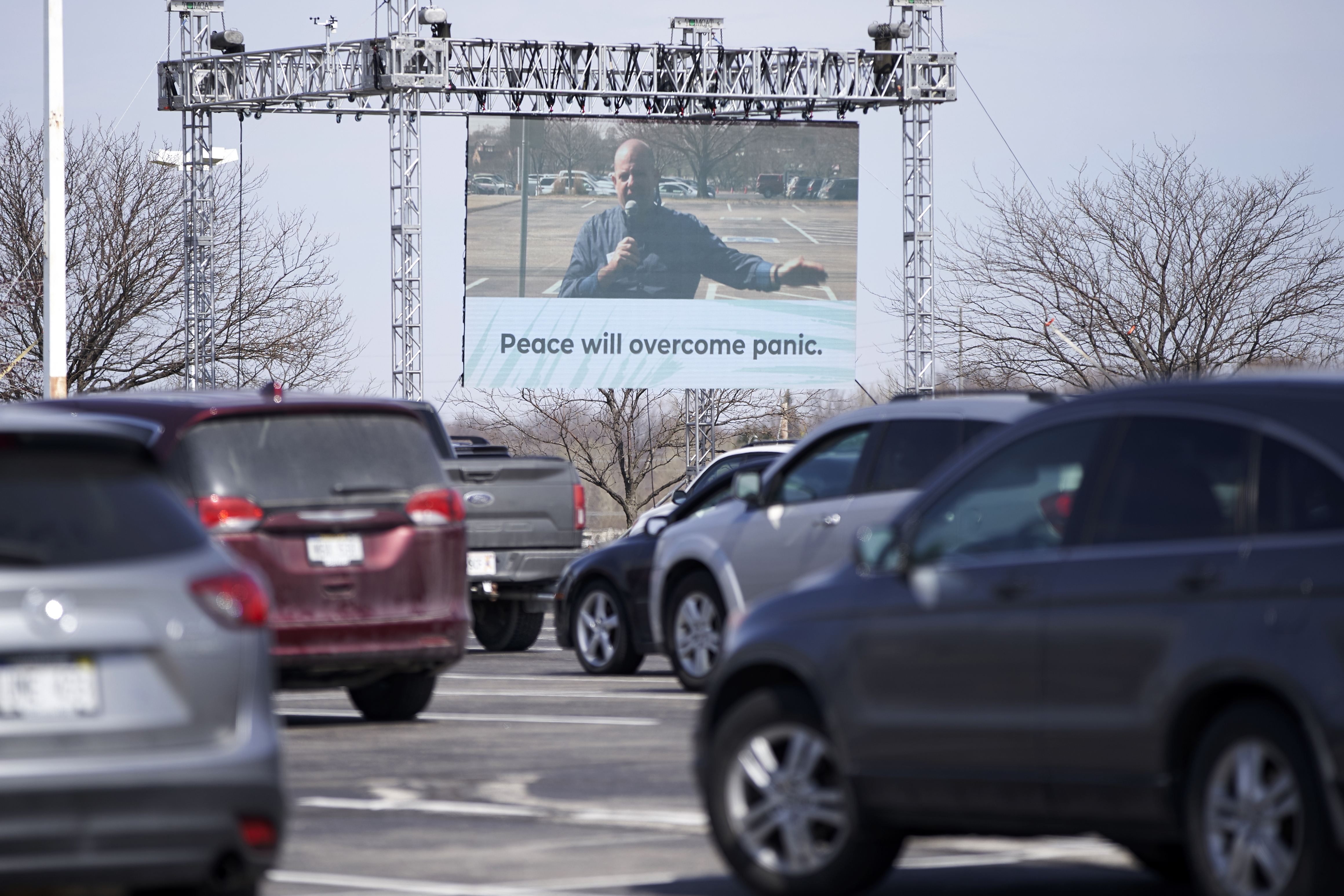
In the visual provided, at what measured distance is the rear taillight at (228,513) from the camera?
10266mm

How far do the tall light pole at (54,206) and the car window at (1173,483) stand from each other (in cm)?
1907

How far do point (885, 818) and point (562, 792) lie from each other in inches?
109

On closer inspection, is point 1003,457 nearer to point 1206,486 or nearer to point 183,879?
point 1206,486

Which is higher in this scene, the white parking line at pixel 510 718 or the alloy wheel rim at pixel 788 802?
the alloy wheel rim at pixel 788 802

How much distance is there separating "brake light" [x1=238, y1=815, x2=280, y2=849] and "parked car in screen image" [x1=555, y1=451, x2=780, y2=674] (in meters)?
9.05

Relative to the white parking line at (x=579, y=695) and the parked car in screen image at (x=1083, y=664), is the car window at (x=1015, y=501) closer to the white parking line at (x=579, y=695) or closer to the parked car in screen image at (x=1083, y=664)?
the parked car in screen image at (x=1083, y=664)

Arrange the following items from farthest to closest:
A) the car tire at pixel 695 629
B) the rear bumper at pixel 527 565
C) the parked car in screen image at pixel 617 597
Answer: the rear bumper at pixel 527 565, the parked car in screen image at pixel 617 597, the car tire at pixel 695 629

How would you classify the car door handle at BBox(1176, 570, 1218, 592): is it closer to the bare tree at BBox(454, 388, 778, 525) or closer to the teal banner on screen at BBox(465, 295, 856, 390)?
the teal banner on screen at BBox(465, 295, 856, 390)

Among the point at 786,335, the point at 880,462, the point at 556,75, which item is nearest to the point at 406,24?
the point at 556,75

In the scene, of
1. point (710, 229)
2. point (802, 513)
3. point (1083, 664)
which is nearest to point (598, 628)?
point (802, 513)

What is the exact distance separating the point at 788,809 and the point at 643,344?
110 ft

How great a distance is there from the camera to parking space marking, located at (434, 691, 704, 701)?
42.7 feet

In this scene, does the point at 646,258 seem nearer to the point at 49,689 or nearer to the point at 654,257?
the point at 654,257

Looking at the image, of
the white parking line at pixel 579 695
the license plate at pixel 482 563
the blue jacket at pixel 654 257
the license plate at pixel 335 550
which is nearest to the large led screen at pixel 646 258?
the blue jacket at pixel 654 257
